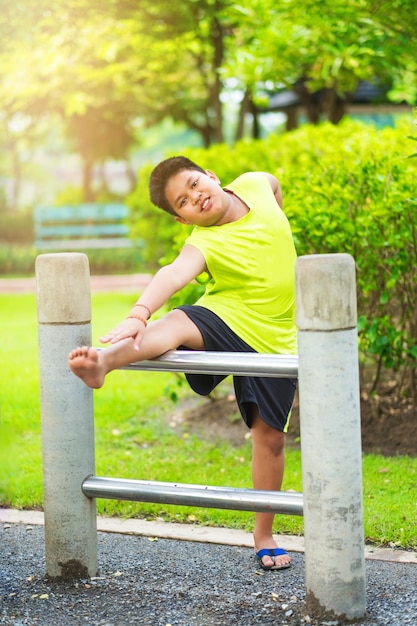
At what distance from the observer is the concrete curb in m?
3.25

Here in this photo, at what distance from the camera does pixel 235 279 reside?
309 cm

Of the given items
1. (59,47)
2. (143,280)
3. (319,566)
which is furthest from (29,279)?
(319,566)

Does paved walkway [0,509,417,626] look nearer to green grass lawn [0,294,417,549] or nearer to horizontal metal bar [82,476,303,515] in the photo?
green grass lawn [0,294,417,549]

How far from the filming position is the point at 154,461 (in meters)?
4.62

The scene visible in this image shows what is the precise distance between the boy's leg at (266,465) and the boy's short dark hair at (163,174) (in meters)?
0.81

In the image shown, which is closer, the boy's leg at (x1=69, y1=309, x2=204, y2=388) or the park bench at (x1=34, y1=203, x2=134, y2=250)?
the boy's leg at (x1=69, y1=309, x2=204, y2=388)

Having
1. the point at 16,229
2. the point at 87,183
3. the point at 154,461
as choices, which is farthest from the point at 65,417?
the point at 87,183

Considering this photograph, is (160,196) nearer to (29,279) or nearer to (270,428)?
(270,428)

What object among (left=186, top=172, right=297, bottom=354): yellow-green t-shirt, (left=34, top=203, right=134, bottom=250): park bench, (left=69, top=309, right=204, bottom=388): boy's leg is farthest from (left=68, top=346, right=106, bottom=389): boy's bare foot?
(left=34, top=203, right=134, bottom=250): park bench

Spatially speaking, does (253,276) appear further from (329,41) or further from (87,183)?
(87,183)

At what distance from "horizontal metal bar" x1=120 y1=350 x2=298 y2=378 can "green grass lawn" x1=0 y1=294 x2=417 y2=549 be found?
3.48 feet

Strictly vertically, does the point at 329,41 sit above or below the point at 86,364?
above

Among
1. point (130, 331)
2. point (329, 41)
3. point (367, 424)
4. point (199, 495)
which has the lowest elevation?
point (367, 424)

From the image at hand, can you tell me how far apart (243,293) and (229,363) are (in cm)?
46
